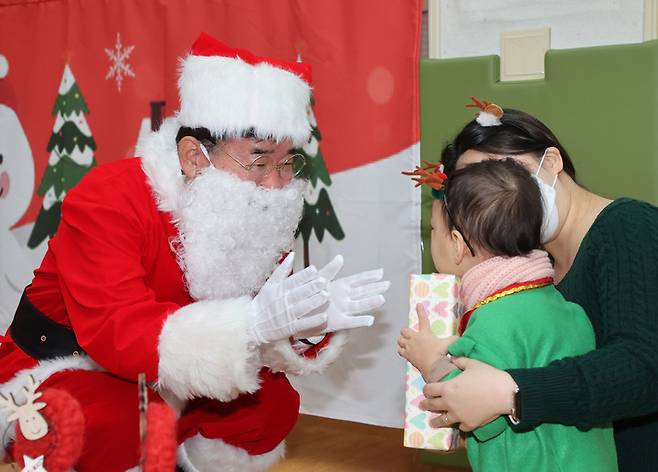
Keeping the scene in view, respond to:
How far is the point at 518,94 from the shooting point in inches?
88.3

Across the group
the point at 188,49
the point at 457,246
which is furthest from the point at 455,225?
the point at 188,49

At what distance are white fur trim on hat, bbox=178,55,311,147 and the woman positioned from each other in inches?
21.6

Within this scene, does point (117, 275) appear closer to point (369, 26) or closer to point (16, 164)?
point (369, 26)

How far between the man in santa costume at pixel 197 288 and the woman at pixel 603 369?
0.33 metres

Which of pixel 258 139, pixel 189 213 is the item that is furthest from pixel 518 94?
pixel 189 213

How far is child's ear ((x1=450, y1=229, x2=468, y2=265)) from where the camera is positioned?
1.42 m

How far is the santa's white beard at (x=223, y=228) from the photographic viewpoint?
1684 mm

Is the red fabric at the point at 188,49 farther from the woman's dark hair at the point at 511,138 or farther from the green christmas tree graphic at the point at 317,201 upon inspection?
the woman's dark hair at the point at 511,138

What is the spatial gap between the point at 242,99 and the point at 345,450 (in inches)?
55.8

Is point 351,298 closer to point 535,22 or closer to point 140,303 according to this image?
point 140,303

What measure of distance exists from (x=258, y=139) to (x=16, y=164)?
1.89 meters

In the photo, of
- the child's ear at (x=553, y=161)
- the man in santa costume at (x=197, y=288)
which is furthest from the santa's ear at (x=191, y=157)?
the child's ear at (x=553, y=161)

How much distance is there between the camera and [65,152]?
10.1ft

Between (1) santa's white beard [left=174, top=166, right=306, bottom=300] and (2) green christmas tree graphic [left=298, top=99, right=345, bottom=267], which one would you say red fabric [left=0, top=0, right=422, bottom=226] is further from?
(1) santa's white beard [left=174, top=166, right=306, bottom=300]
